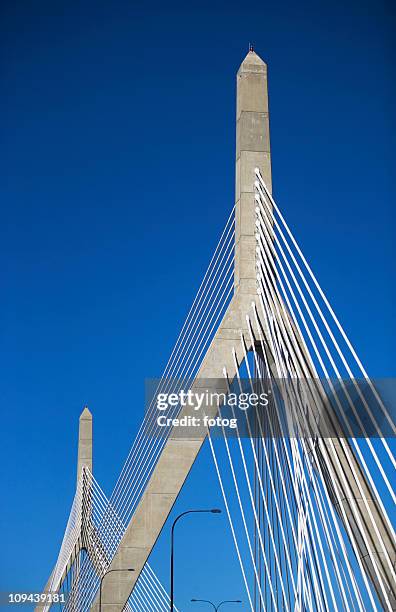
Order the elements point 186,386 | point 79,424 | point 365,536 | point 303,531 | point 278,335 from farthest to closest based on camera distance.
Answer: point 79,424 → point 186,386 → point 278,335 → point 303,531 → point 365,536

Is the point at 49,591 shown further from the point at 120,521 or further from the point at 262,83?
the point at 262,83

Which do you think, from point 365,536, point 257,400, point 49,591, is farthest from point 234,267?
point 49,591

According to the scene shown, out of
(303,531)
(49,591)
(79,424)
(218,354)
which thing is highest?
(79,424)

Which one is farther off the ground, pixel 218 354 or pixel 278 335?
pixel 218 354

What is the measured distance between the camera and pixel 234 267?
27312 mm

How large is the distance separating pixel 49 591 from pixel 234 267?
3449 cm

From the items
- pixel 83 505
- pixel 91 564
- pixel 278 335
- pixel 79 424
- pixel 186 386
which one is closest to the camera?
pixel 278 335

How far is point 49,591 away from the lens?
5791 cm

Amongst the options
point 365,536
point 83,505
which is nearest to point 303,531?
point 365,536

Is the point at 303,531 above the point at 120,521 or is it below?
below

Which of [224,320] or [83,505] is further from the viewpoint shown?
[83,505]

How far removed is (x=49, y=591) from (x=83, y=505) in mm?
5329

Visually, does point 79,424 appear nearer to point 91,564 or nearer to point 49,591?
point 49,591

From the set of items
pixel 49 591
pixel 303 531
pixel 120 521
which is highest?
pixel 49 591
